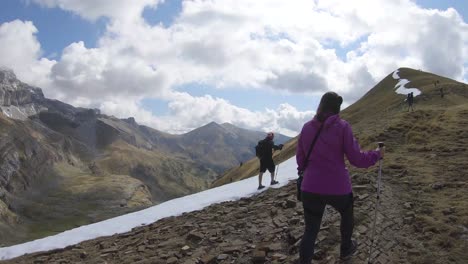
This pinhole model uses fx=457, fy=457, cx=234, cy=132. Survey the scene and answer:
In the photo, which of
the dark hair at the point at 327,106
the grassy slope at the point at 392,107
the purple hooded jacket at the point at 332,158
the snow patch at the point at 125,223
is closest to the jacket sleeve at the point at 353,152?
the purple hooded jacket at the point at 332,158

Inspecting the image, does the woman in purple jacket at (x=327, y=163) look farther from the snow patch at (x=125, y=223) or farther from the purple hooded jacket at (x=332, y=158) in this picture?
the snow patch at (x=125, y=223)

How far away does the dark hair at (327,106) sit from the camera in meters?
9.14

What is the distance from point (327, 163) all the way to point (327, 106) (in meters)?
1.15

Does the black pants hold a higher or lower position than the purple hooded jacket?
lower

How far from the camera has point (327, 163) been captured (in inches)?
353

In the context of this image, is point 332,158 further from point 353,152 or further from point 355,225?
point 355,225

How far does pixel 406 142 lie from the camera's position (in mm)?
24891

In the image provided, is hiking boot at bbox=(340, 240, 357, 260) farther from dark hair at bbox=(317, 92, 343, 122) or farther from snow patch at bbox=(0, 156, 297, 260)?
snow patch at bbox=(0, 156, 297, 260)

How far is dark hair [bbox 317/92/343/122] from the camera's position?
914 cm

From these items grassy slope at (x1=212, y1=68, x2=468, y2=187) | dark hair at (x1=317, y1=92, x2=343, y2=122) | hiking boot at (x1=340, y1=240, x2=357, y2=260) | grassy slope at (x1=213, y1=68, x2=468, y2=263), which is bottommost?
hiking boot at (x1=340, y1=240, x2=357, y2=260)

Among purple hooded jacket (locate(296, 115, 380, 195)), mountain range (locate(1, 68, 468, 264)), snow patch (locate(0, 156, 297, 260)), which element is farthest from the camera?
snow patch (locate(0, 156, 297, 260))

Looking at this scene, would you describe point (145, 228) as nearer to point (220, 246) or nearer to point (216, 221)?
point (216, 221)

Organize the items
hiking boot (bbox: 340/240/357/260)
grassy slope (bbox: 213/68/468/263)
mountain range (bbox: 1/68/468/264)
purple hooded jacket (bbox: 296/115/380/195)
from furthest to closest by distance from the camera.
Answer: grassy slope (bbox: 213/68/468/263)
mountain range (bbox: 1/68/468/264)
hiking boot (bbox: 340/240/357/260)
purple hooded jacket (bbox: 296/115/380/195)

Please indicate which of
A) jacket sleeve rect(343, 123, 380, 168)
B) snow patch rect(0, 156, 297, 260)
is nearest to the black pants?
jacket sleeve rect(343, 123, 380, 168)
